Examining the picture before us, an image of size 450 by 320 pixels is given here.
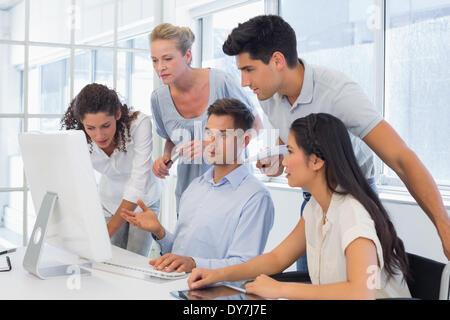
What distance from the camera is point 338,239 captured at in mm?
1336

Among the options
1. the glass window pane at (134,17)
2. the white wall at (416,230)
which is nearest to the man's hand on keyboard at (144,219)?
the white wall at (416,230)

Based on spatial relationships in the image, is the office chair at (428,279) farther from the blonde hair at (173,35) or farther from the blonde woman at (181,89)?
the blonde hair at (173,35)

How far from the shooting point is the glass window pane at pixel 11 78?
3.21m

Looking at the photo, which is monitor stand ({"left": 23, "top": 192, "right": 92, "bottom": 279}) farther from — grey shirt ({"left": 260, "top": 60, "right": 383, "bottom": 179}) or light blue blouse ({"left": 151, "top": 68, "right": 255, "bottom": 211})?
Result: light blue blouse ({"left": 151, "top": 68, "right": 255, "bottom": 211})

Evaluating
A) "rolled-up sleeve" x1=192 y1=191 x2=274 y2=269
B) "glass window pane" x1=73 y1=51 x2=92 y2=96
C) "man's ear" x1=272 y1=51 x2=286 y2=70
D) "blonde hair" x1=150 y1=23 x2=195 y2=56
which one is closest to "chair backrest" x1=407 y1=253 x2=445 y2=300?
"rolled-up sleeve" x1=192 y1=191 x2=274 y2=269

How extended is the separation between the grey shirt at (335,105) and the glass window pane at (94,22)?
6.91 ft

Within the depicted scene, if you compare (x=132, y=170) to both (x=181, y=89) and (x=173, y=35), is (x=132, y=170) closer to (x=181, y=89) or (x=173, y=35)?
(x=181, y=89)

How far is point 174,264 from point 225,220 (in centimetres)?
33

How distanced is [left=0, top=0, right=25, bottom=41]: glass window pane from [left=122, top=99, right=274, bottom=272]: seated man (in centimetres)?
193

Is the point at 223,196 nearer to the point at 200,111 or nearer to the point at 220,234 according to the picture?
the point at 220,234

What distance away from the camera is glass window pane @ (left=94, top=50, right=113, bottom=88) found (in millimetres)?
3596

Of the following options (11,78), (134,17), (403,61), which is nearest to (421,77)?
(403,61)

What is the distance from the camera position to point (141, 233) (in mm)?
2301
